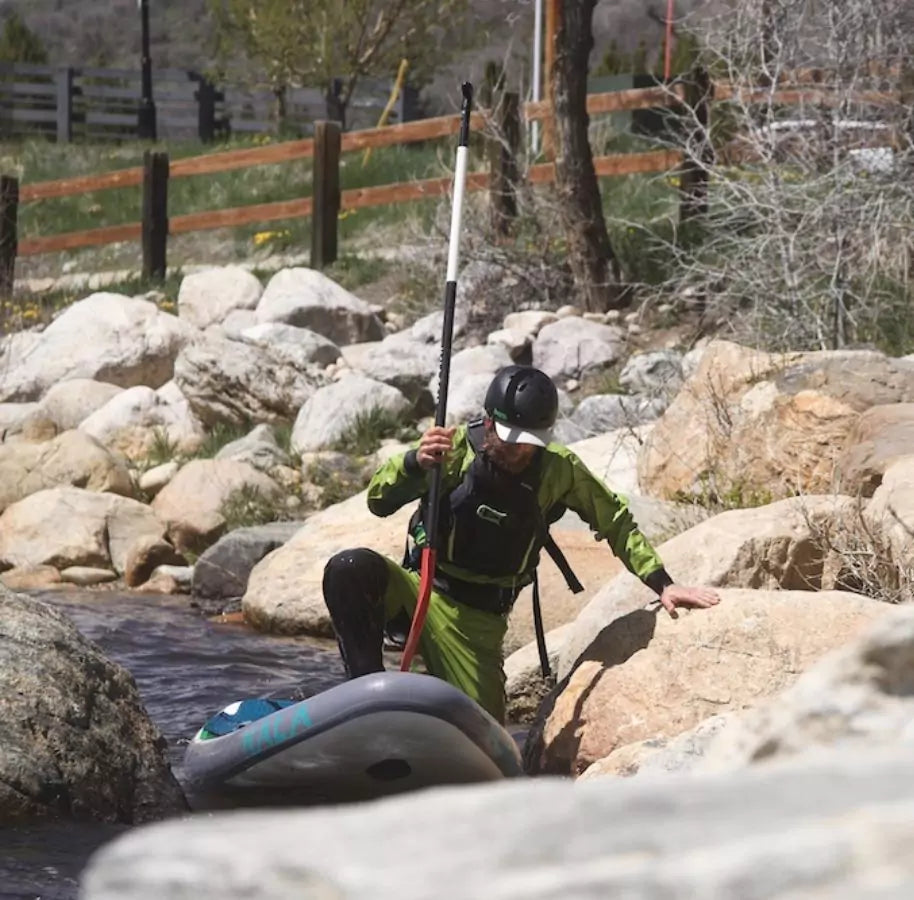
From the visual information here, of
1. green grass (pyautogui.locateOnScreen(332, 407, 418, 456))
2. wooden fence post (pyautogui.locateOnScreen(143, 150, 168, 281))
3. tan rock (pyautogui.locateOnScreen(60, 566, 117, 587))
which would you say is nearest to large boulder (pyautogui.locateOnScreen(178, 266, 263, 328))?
wooden fence post (pyautogui.locateOnScreen(143, 150, 168, 281))

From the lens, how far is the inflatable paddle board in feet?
15.8

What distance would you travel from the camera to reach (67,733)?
5.06 m

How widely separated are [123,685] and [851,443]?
134 inches

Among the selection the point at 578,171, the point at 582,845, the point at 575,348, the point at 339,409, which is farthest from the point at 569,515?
the point at 582,845

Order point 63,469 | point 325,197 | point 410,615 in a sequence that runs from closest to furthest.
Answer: point 410,615
point 63,469
point 325,197

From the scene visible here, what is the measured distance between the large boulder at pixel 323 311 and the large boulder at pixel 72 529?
350 centimetres

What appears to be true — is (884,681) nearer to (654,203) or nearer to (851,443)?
(851,443)

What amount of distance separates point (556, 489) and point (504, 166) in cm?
903

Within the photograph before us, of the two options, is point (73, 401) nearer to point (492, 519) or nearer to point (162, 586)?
point (162, 586)

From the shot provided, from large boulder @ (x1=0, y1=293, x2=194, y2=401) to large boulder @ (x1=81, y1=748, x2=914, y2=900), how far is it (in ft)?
39.1

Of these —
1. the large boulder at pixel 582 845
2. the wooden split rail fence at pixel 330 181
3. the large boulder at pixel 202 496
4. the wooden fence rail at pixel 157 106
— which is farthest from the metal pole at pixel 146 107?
the large boulder at pixel 582 845

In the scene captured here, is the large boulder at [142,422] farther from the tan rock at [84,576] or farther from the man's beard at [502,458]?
the man's beard at [502,458]

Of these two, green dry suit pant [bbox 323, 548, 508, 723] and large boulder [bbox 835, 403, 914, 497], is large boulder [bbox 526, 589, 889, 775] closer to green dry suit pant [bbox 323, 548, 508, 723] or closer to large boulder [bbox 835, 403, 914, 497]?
green dry suit pant [bbox 323, 548, 508, 723]

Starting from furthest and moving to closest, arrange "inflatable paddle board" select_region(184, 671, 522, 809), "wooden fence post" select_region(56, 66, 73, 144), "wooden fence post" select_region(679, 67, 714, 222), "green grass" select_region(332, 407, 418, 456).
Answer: "wooden fence post" select_region(56, 66, 73, 144), "wooden fence post" select_region(679, 67, 714, 222), "green grass" select_region(332, 407, 418, 456), "inflatable paddle board" select_region(184, 671, 522, 809)
